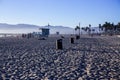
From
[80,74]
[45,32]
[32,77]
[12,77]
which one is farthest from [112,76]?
[45,32]

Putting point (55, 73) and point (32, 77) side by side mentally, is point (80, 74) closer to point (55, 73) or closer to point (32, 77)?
point (55, 73)

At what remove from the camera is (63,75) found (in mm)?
9547

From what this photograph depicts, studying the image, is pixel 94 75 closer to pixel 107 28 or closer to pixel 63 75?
pixel 63 75

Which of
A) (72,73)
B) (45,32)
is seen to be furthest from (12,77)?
(45,32)

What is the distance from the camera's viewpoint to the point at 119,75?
951 centimetres

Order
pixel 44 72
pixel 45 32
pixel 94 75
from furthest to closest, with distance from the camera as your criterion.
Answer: pixel 45 32 < pixel 44 72 < pixel 94 75

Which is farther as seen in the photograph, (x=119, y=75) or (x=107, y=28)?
(x=107, y=28)

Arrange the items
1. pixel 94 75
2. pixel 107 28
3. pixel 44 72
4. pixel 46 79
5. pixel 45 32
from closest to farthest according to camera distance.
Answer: pixel 46 79 → pixel 94 75 → pixel 44 72 → pixel 45 32 → pixel 107 28

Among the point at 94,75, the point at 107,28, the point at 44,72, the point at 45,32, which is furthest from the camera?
the point at 107,28

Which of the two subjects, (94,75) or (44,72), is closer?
(94,75)

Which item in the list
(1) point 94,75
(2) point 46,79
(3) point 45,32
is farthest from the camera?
(3) point 45,32

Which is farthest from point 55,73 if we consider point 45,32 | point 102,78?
point 45,32

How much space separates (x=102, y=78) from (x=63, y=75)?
141 cm

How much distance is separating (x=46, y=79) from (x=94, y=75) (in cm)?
180
